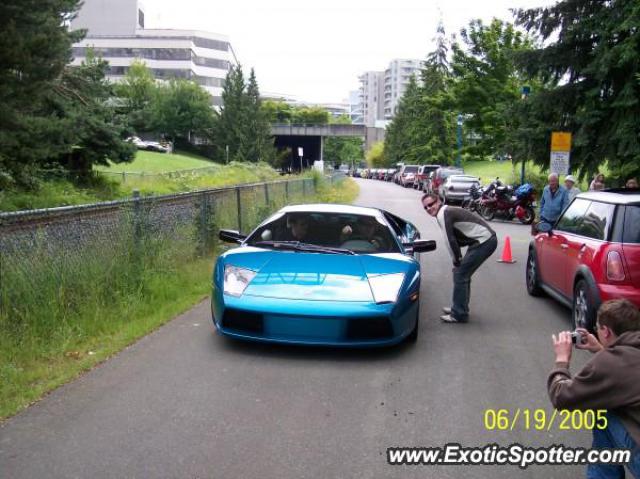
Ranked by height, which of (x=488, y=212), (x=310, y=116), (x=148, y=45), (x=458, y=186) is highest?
(x=148, y=45)

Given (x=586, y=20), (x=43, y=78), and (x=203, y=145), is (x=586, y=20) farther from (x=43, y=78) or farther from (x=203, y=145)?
(x=203, y=145)

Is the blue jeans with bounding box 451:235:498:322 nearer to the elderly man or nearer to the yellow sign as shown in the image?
the elderly man

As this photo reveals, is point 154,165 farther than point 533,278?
Yes

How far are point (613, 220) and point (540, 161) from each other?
544 inches

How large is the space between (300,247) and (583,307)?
9.86 feet

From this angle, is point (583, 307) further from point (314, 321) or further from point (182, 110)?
point (182, 110)

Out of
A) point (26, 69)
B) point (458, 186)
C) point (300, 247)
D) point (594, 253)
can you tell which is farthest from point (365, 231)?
point (458, 186)

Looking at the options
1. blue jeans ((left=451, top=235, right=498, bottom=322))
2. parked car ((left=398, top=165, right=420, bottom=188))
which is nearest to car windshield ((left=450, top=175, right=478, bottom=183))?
parked car ((left=398, top=165, right=420, bottom=188))

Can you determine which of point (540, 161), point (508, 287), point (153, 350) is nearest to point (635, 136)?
point (540, 161)

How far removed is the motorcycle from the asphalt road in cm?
1560

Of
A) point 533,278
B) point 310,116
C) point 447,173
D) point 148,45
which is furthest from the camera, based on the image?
point 148,45

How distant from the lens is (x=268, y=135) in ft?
287

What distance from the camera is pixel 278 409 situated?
453cm

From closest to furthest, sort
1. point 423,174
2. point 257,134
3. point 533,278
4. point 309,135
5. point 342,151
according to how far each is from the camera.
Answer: point 533,278, point 423,174, point 257,134, point 309,135, point 342,151
